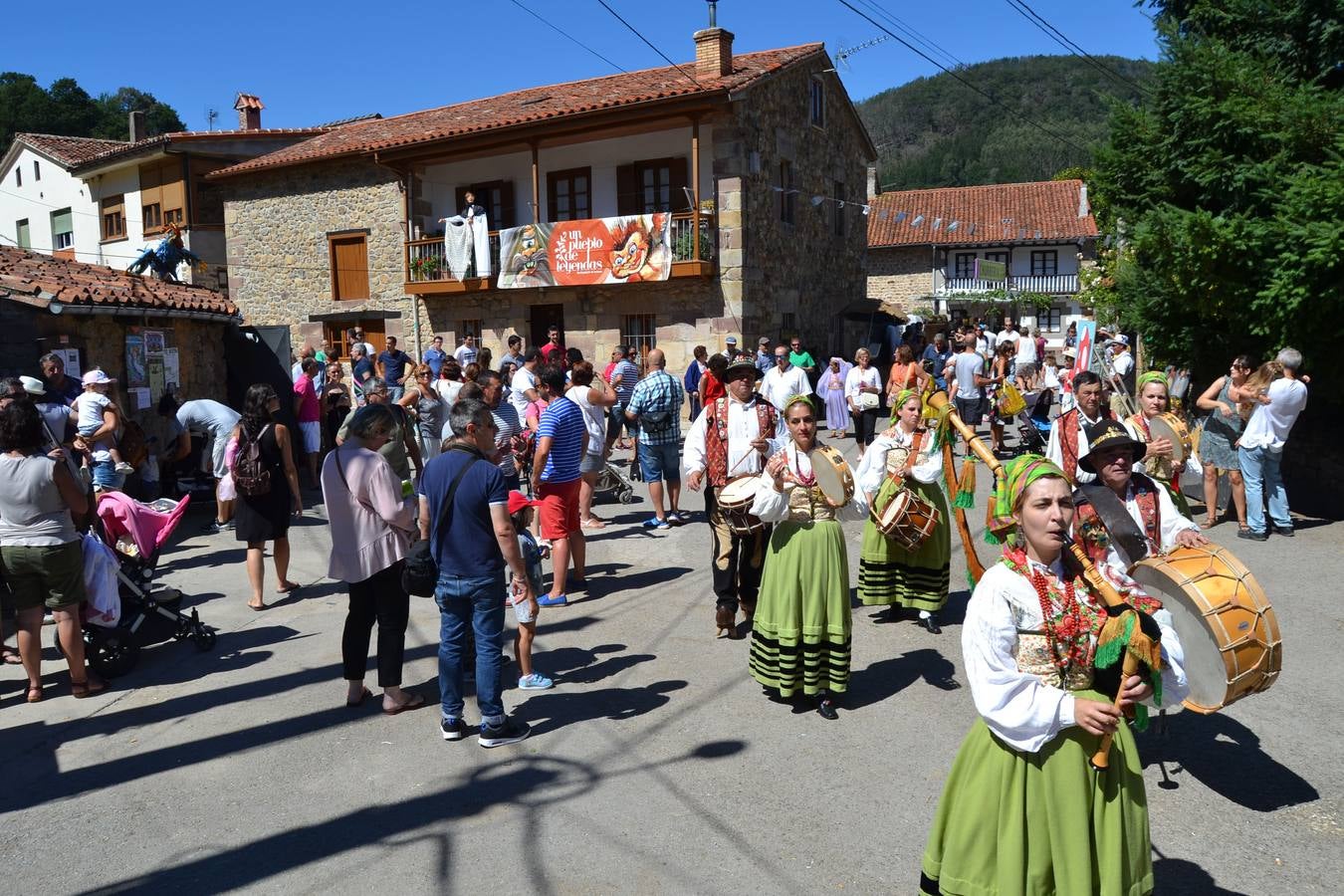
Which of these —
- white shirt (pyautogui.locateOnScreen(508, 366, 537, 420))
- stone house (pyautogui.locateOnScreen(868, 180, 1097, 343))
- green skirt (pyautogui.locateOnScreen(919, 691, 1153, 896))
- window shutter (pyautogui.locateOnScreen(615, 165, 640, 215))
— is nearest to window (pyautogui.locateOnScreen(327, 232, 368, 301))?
window shutter (pyautogui.locateOnScreen(615, 165, 640, 215))

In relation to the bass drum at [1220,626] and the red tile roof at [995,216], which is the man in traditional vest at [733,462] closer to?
the bass drum at [1220,626]

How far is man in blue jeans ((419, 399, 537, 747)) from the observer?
472 centimetres

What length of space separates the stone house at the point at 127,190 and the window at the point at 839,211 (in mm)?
15109

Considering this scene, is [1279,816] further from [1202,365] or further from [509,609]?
[1202,365]

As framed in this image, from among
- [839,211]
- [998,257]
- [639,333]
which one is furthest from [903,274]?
[639,333]

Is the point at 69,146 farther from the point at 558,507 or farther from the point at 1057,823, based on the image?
the point at 1057,823

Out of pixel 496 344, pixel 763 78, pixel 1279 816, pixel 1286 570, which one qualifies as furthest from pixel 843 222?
pixel 1279 816

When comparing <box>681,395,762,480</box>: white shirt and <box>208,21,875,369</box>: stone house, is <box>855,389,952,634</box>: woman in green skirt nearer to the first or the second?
<box>681,395,762,480</box>: white shirt

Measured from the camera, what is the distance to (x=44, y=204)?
3219 cm

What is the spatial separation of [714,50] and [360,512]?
16555 mm

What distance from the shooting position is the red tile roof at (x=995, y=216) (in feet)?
133

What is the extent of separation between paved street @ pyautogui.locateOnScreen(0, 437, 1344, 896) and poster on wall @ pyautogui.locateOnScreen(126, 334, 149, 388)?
223 inches

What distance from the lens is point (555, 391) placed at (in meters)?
7.57

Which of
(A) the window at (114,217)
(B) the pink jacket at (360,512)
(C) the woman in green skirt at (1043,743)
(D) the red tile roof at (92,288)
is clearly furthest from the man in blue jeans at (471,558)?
(A) the window at (114,217)
